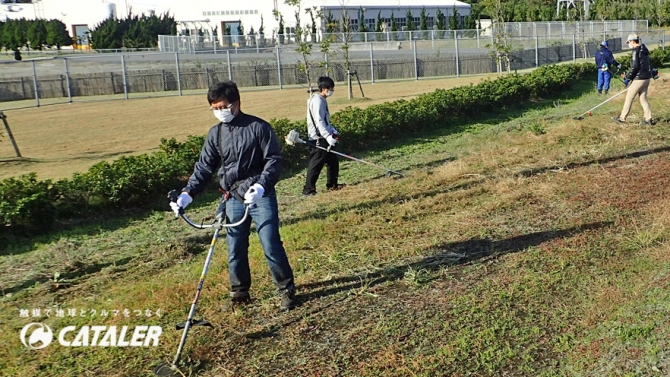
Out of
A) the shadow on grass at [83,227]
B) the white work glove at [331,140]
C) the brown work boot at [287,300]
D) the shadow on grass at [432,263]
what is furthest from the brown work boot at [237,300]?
the white work glove at [331,140]

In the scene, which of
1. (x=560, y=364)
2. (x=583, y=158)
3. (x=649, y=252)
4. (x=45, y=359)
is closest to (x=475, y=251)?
(x=649, y=252)

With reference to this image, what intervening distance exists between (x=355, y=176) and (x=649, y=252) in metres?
5.00

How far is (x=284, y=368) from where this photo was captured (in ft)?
14.1

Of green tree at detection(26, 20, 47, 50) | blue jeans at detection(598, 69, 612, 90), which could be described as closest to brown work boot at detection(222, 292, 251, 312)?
blue jeans at detection(598, 69, 612, 90)

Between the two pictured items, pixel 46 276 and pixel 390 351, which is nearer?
pixel 390 351

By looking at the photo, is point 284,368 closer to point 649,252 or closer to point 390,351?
point 390,351

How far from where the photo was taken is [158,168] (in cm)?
936

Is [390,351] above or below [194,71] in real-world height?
below

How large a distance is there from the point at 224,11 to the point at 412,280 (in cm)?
5821

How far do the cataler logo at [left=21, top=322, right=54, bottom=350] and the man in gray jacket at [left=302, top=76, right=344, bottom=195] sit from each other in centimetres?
452

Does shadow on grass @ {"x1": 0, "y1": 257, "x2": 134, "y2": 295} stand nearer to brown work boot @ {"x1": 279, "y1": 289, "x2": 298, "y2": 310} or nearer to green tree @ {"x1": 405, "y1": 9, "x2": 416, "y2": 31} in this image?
brown work boot @ {"x1": 279, "y1": 289, "x2": 298, "y2": 310}

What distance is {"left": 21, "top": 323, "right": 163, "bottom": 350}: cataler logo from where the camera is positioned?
4.74 m

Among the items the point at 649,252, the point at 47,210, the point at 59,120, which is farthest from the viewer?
the point at 59,120

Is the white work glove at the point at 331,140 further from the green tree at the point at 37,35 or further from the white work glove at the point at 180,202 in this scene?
the green tree at the point at 37,35
